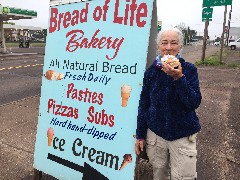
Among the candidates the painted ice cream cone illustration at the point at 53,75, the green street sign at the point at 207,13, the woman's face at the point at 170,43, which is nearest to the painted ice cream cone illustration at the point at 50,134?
the painted ice cream cone illustration at the point at 53,75

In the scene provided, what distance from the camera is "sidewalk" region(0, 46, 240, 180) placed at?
3.35m

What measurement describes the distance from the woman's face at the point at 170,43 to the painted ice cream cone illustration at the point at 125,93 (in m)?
0.46

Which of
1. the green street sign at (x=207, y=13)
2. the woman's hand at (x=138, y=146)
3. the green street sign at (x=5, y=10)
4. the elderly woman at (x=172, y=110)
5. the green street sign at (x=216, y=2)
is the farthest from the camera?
the green street sign at (x=5, y=10)

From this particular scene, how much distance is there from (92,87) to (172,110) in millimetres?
846

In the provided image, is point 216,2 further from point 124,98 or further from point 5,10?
point 5,10

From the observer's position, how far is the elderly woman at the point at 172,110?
6.57 feet

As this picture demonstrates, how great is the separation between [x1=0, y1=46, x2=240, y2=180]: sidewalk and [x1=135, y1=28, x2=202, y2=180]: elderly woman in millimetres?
1152

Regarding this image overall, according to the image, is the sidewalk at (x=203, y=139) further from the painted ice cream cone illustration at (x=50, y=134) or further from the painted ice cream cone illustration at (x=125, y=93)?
the painted ice cream cone illustration at (x=125, y=93)

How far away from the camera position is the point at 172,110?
6.78 ft

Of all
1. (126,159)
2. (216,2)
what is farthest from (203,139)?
(216,2)

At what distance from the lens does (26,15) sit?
2683 cm

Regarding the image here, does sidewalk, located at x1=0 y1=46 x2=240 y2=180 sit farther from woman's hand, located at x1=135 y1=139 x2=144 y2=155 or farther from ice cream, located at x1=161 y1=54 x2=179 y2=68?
ice cream, located at x1=161 y1=54 x2=179 y2=68

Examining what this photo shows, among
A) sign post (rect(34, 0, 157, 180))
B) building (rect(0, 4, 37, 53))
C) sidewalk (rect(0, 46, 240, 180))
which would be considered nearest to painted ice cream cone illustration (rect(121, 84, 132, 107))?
sign post (rect(34, 0, 157, 180))

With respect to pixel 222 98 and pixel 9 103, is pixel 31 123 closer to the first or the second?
pixel 9 103
